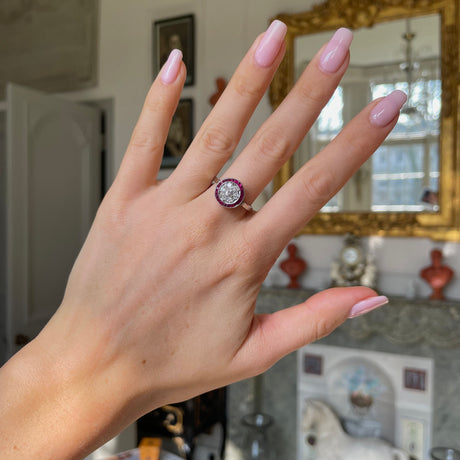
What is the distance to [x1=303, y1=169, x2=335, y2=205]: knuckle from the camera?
49cm

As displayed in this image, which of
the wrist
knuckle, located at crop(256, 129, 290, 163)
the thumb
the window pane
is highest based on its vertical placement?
the window pane

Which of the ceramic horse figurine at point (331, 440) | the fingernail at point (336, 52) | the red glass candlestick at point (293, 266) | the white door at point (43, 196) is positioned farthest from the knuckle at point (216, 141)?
the white door at point (43, 196)

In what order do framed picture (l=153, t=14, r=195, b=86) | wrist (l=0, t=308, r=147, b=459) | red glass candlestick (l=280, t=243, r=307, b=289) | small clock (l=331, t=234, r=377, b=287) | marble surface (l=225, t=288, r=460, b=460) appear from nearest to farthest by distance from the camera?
1. wrist (l=0, t=308, r=147, b=459)
2. marble surface (l=225, t=288, r=460, b=460)
3. small clock (l=331, t=234, r=377, b=287)
4. red glass candlestick (l=280, t=243, r=307, b=289)
5. framed picture (l=153, t=14, r=195, b=86)

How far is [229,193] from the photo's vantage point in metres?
0.48

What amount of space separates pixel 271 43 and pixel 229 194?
0.55 feet

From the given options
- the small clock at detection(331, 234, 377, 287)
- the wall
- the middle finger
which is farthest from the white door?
the middle finger

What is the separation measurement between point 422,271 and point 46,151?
7.66 feet

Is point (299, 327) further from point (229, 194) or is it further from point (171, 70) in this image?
point (171, 70)

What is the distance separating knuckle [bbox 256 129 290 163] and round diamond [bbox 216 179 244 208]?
0.18ft

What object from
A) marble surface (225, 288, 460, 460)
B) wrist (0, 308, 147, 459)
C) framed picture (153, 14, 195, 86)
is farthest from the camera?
framed picture (153, 14, 195, 86)

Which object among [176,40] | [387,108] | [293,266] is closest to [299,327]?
[387,108]

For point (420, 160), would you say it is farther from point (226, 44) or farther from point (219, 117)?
point (219, 117)

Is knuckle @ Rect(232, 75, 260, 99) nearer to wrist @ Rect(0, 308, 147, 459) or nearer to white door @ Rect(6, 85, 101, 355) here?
wrist @ Rect(0, 308, 147, 459)

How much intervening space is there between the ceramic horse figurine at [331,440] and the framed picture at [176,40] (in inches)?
85.1
